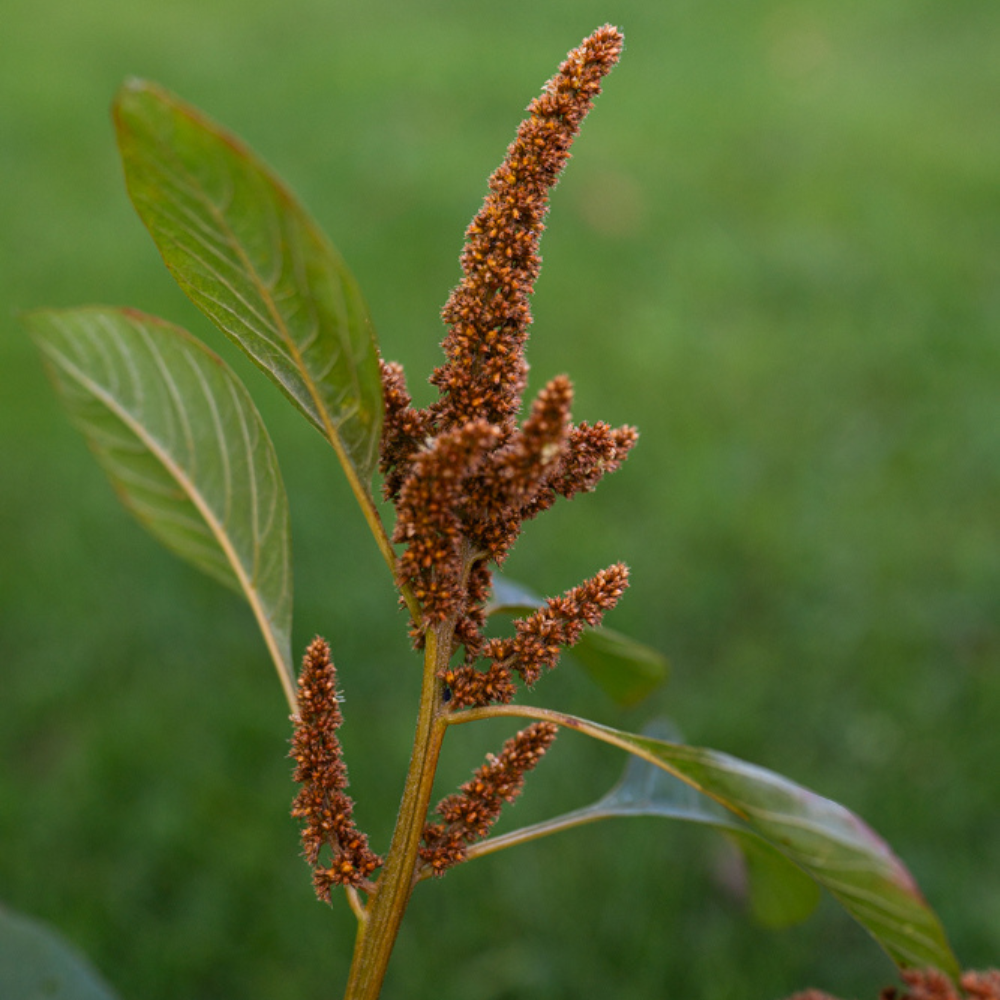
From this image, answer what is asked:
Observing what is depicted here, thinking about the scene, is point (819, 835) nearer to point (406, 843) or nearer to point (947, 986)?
point (947, 986)

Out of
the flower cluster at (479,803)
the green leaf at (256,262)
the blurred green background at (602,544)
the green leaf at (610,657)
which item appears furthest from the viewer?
the blurred green background at (602,544)

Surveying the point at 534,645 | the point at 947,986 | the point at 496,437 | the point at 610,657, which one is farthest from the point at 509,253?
the point at 947,986

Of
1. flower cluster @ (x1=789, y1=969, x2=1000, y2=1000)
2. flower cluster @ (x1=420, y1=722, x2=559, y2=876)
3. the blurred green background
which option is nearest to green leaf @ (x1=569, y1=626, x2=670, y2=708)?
flower cluster @ (x1=420, y1=722, x2=559, y2=876)

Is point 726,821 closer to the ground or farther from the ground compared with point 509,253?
closer to the ground

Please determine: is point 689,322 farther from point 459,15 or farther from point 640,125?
point 459,15

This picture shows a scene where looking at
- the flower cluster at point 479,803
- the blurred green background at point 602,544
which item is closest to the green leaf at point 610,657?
the flower cluster at point 479,803

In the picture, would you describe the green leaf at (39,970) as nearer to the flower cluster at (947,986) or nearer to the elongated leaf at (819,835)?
the elongated leaf at (819,835)

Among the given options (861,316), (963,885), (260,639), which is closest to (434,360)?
(260,639)

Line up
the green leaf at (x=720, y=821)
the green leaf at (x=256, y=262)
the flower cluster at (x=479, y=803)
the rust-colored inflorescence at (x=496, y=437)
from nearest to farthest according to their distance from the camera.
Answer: the green leaf at (x=256, y=262) → the rust-colored inflorescence at (x=496, y=437) → the flower cluster at (x=479, y=803) → the green leaf at (x=720, y=821)
